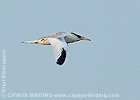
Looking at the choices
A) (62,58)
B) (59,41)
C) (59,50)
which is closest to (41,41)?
(59,41)

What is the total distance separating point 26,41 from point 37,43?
20.2 inches

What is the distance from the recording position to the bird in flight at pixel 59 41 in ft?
48.8

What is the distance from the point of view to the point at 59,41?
53.8 feet

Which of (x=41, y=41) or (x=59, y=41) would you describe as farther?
(x=41, y=41)

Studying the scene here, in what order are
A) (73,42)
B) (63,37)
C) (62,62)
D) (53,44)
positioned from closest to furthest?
1. (62,62)
2. (53,44)
3. (63,37)
4. (73,42)

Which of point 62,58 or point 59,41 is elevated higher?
point 59,41

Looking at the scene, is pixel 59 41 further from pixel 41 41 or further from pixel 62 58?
pixel 41 41

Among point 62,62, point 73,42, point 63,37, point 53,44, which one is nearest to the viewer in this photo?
point 62,62

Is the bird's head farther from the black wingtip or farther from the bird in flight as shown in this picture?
the black wingtip

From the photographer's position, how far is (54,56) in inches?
582

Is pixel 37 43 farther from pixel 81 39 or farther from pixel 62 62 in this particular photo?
pixel 62 62

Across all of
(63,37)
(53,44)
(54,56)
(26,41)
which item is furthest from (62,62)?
(26,41)

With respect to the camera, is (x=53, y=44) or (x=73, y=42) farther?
(x=73, y=42)

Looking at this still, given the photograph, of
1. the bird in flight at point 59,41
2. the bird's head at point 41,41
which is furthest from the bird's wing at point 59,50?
the bird's head at point 41,41
